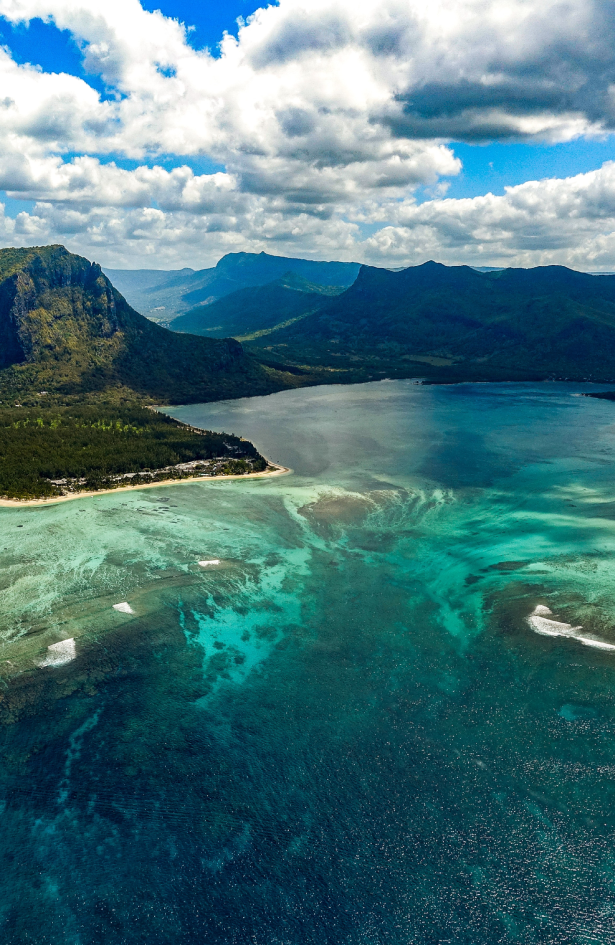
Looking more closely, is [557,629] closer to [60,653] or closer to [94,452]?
[60,653]

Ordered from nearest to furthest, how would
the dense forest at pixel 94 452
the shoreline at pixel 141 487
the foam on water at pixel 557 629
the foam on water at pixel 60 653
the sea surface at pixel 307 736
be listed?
the sea surface at pixel 307 736
the foam on water at pixel 60 653
the foam on water at pixel 557 629
the shoreline at pixel 141 487
the dense forest at pixel 94 452

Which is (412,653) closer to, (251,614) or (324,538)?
(251,614)

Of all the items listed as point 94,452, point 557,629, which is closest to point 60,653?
point 557,629

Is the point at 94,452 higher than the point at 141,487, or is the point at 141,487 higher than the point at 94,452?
the point at 94,452

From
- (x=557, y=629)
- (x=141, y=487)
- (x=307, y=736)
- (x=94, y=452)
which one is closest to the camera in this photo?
(x=307, y=736)

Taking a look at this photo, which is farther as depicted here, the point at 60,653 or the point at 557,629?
the point at 557,629

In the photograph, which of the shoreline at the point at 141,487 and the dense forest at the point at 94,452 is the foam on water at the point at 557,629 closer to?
the shoreline at the point at 141,487

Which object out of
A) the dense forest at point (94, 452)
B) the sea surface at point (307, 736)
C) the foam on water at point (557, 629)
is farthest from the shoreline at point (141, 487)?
the foam on water at point (557, 629)

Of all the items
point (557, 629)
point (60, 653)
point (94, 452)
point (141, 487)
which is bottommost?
point (557, 629)
